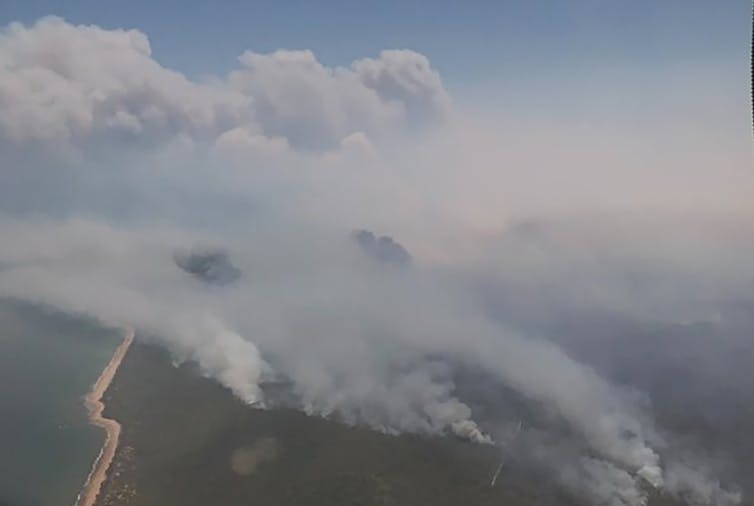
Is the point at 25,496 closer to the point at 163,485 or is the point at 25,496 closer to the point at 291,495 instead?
the point at 163,485

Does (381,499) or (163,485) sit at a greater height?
(381,499)

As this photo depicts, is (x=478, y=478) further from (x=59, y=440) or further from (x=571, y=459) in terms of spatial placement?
(x=59, y=440)

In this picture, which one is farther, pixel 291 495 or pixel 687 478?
pixel 687 478

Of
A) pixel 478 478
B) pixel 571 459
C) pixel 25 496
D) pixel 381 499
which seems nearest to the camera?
pixel 25 496

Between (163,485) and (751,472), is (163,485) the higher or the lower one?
the lower one

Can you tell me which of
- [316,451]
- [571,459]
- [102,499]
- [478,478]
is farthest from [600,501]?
[102,499]

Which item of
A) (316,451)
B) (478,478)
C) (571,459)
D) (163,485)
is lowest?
(163,485)

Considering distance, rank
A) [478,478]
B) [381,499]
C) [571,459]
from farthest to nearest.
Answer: [571,459] → [478,478] → [381,499]

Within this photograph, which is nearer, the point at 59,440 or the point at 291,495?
the point at 291,495

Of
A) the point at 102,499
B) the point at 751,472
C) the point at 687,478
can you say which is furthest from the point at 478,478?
the point at 102,499
